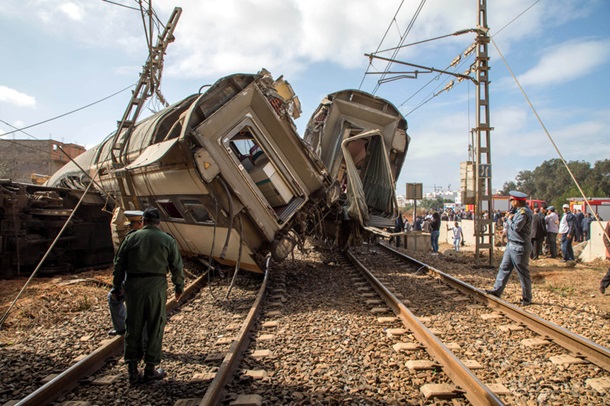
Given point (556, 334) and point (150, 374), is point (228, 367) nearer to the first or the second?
point (150, 374)

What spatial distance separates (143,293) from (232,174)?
2.98 metres

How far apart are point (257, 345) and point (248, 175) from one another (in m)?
2.88

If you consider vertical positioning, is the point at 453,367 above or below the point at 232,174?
below

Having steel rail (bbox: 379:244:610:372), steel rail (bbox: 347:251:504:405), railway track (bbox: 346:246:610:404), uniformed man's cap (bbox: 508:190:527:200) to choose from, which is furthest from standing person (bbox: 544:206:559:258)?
steel rail (bbox: 347:251:504:405)

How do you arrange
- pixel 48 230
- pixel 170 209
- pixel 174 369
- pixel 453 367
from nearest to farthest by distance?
pixel 453 367 < pixel 174 369 < pixel 170 209 < pixel 48 230

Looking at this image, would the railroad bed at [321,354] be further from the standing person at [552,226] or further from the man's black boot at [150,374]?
the standing person at [552,226]

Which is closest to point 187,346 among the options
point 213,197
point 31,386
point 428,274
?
point 31,386

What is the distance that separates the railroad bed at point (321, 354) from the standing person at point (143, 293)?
0.26m

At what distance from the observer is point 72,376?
3.56 m

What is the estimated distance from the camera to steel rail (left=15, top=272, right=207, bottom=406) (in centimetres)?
315

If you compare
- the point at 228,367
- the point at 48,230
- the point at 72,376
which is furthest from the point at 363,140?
the point at 72,376

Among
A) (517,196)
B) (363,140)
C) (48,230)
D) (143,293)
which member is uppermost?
(363,140)

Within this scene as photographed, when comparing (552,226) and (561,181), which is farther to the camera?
(561,181)

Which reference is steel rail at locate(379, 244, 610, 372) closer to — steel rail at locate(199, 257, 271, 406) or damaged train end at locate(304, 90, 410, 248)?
steel rail at locate(199, 257, 271, 406)
